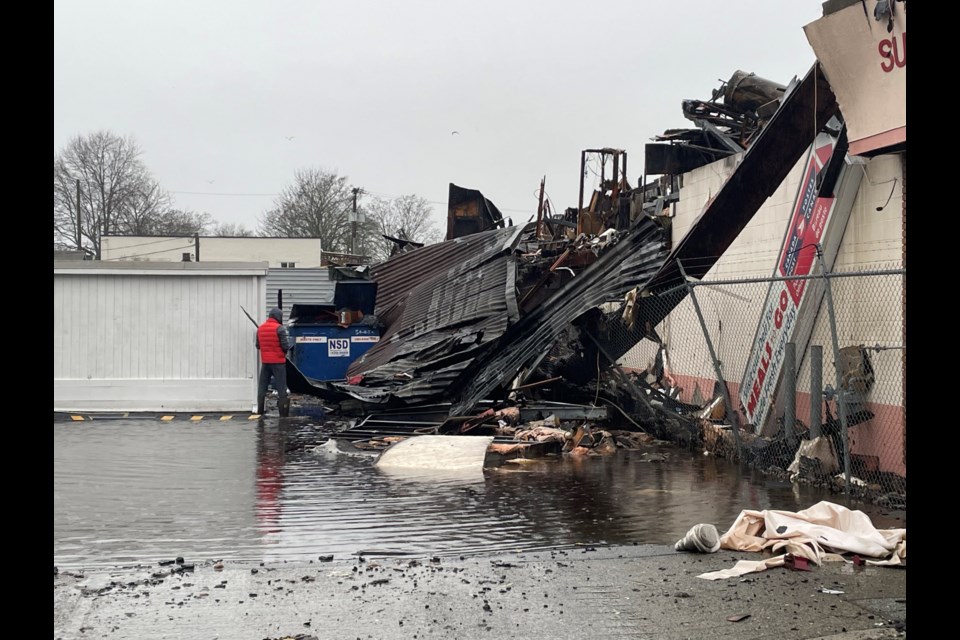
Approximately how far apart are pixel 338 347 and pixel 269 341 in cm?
329

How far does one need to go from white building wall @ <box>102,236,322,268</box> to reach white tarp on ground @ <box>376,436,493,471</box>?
1589 inches

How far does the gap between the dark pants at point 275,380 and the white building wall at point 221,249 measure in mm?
35063

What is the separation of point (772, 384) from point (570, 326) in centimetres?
363

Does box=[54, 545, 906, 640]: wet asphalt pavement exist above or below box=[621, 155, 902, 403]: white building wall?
below

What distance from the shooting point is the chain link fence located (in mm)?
8633

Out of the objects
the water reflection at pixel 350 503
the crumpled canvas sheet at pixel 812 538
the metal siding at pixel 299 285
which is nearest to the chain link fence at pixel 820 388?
the water reflection at pixel 350 503

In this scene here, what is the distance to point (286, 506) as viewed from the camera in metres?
7.88

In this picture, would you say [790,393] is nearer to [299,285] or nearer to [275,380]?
[275,380]

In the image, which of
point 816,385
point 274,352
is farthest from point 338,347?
point 816,385

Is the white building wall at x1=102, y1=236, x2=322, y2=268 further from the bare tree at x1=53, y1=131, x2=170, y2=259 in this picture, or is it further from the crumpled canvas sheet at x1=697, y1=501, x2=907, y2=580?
the crumpled canvas sheet at x1=697, y1=501, x2=907, y2=580

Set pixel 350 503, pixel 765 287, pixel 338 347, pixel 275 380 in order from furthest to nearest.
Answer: pixel 338 347, pixel 275 380, pixel 765 287, pixel 350 503

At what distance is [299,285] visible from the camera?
3081cm

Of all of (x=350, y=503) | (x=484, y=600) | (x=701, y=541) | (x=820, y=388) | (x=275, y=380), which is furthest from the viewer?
(x=275, y=380)

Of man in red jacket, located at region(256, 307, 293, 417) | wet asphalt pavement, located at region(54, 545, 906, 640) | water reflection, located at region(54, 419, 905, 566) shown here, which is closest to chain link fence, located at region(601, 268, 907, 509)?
water reflection, located at region(54, 419, 905, 566)
